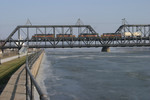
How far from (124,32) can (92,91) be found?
121 m

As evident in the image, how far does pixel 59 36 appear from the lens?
117 m

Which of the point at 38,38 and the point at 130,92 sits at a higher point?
the point at 38,38

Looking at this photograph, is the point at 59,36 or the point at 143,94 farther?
the point at 59,36

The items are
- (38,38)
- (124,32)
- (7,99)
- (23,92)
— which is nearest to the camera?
(7,99)

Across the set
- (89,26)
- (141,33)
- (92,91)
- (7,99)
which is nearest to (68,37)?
(89,26)

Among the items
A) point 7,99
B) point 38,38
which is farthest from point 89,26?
point 7,99

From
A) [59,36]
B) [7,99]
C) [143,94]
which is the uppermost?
[59,36]

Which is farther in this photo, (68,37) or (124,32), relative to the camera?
(124,32)

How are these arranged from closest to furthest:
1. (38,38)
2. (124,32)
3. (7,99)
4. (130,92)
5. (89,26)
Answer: (7,99) → (130,92) → (38,38) → (89,26) → (124,32)

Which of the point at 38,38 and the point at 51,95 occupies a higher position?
the point at 38,38

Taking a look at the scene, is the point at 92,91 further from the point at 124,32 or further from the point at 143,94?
the point at 124,32

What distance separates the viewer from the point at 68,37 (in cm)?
11469

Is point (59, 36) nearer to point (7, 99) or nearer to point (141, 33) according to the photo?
point (141, 33)

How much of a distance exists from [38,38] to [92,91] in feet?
326
